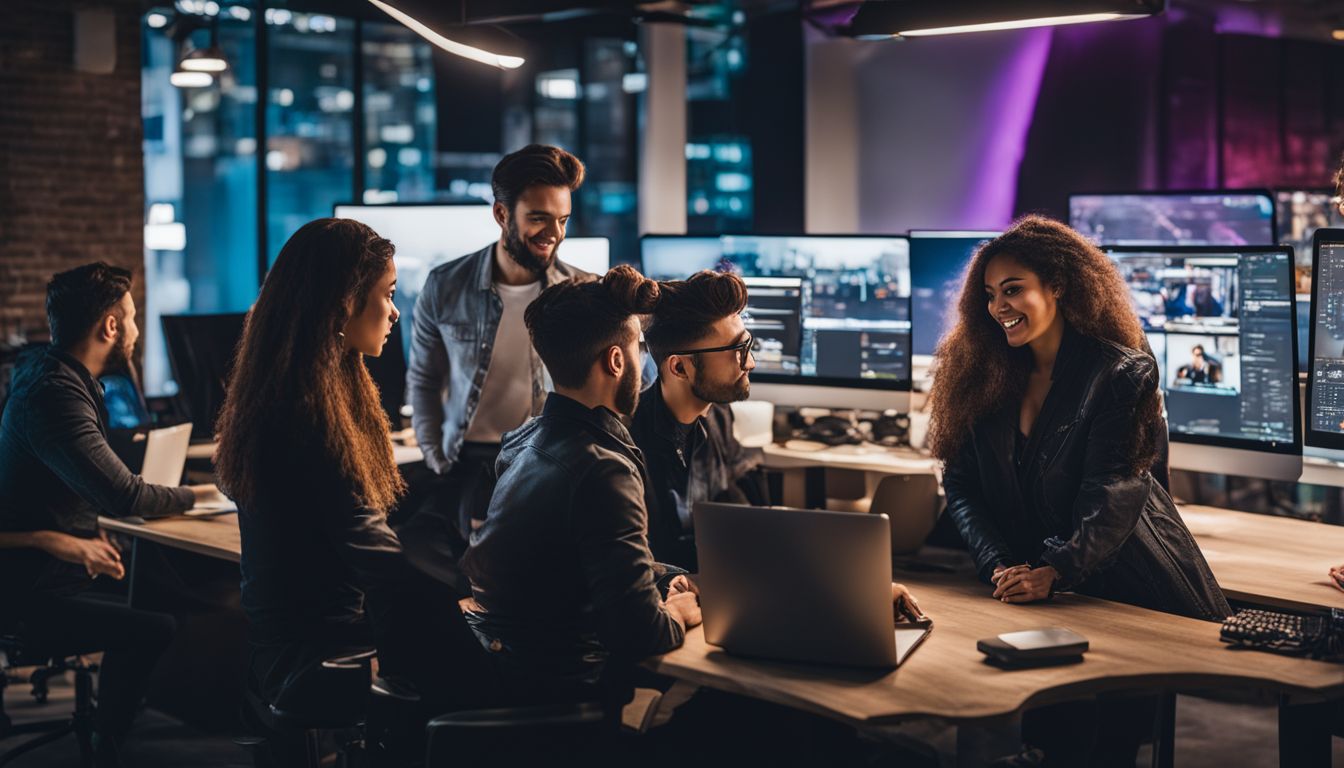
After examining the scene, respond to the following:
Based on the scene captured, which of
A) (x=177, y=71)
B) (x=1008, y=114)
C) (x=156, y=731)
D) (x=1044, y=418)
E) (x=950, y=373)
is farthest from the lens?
(x=1008, y=114)

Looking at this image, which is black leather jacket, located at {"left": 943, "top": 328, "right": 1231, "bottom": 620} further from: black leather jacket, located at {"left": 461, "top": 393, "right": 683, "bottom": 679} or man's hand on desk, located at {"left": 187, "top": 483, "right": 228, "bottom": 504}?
man's hand on desk, located at {"left": 187, "top": 483, "right": 228, "bottom": 504}

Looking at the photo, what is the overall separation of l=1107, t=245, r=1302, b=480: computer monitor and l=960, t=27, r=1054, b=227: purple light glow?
169 inches

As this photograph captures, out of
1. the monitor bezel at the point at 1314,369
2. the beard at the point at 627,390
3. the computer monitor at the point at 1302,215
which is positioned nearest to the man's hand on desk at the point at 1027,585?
the beard at the point at 627,390

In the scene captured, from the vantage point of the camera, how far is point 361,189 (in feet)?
26.8

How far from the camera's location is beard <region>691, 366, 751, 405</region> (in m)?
2.92

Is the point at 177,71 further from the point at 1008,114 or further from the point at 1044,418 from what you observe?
the point at 1044,418

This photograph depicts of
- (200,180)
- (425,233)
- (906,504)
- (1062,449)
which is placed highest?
(200,180)

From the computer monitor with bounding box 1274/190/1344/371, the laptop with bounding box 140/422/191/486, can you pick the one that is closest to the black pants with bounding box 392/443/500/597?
the laptop with bounding box 140/422/191/486

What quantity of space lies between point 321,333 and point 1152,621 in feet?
5.47

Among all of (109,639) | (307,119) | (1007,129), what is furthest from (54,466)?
(1007,129)

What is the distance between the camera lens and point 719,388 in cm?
293

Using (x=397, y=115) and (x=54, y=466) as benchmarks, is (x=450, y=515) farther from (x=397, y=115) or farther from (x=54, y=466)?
(x=397, y=115)

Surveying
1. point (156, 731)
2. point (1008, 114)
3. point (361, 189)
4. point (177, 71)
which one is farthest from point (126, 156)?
point (1008, 114)

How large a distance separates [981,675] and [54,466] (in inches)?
93.9
